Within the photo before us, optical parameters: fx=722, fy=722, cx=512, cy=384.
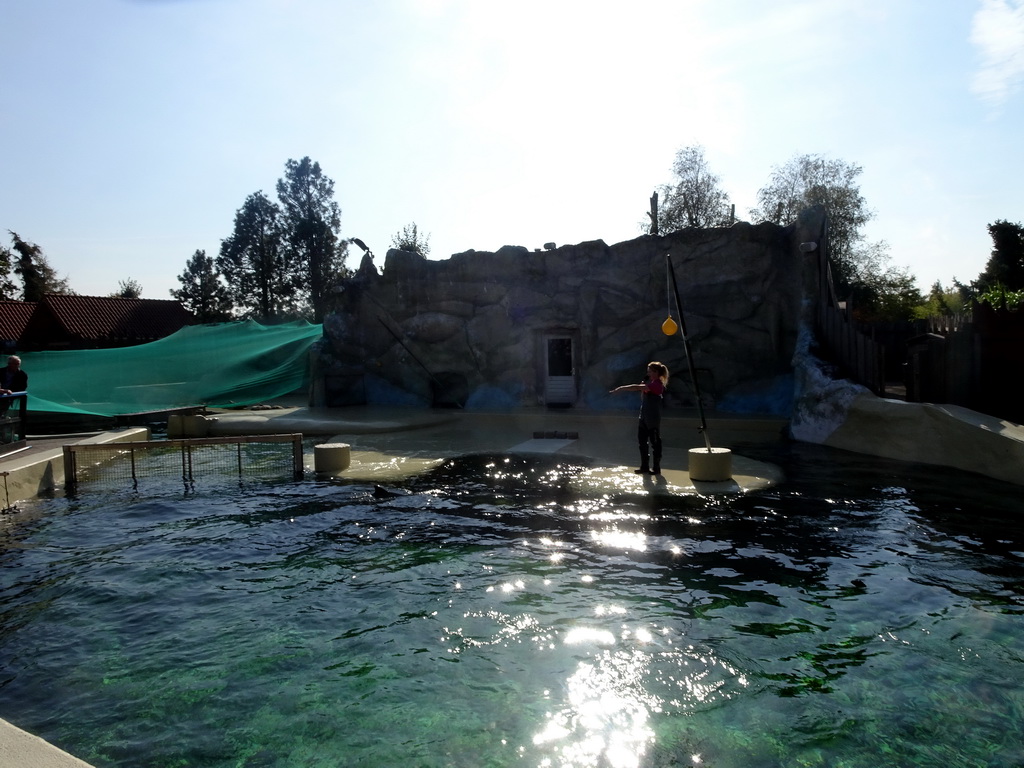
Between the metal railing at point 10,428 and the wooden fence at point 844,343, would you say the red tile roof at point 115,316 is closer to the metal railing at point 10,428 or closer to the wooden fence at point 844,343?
the metal railing at point 10,428

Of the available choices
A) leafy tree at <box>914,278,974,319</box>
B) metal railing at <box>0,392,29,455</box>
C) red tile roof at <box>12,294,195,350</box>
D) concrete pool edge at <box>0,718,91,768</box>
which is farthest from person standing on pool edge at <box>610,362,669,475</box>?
red tile roof at <box>12,294,195,350</box>

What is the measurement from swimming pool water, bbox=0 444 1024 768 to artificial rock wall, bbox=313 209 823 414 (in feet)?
22.6

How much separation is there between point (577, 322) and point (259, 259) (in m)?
26.4

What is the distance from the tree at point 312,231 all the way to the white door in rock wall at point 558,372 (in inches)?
896

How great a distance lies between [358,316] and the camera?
18281mm

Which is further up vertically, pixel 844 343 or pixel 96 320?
pixel 96 320

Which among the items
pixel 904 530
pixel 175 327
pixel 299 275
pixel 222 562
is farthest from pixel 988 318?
pixel 299 275

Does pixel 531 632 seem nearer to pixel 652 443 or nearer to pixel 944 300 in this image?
pixel 652 443

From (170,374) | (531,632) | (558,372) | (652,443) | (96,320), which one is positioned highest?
(96,320)

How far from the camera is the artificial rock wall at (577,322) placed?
1475 centimetres

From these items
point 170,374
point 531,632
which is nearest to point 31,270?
point 170,374

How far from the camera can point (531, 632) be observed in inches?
199

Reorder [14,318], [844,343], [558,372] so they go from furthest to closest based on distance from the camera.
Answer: [14,318] → [558,372] → [844,343]

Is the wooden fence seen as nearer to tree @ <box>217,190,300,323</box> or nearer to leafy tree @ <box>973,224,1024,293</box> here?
leafy tree @ <box>973,224,1024,293</box>
